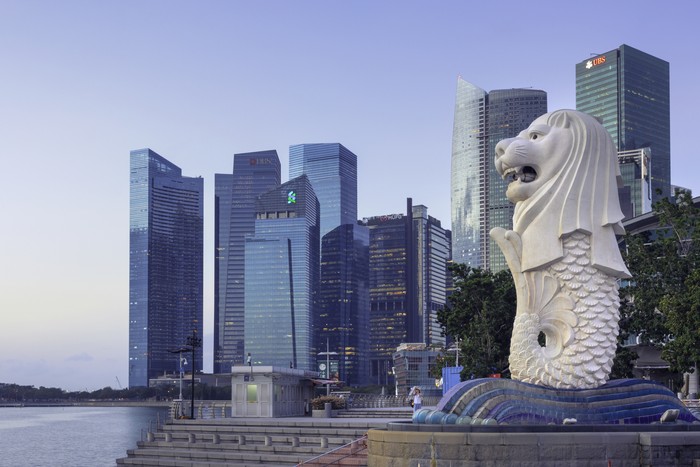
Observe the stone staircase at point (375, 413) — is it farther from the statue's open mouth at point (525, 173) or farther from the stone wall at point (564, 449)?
the stone wall at point (564, 449)

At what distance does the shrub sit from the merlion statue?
22.3 metres

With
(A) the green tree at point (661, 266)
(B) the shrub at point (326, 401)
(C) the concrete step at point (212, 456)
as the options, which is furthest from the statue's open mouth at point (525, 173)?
(B) the shrub at point (326, 401)

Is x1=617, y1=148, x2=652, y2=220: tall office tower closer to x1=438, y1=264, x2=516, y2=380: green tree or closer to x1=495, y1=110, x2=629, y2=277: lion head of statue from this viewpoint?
x1=438, y1=264, x2=516, y2=380: green tree

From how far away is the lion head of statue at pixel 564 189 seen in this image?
26391 mm

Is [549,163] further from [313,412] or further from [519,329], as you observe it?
[313,412]

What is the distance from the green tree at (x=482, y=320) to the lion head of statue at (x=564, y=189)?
21512 millimetres

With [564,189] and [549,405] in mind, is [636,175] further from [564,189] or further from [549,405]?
[549,405]

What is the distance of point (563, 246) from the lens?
2642cm

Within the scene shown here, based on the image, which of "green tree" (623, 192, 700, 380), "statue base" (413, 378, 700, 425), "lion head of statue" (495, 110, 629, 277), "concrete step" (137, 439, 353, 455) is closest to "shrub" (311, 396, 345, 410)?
"concrete step" (137, 439, 353, 455)

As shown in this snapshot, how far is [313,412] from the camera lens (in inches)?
1859

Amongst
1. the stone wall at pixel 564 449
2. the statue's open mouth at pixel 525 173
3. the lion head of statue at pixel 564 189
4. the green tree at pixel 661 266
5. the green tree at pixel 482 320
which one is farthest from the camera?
the green tree at pixel 482 320

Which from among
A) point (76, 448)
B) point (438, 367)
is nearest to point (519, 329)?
point (438, 367)

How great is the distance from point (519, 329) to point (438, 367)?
4067 centimetres

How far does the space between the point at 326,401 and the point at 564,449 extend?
2758cm
